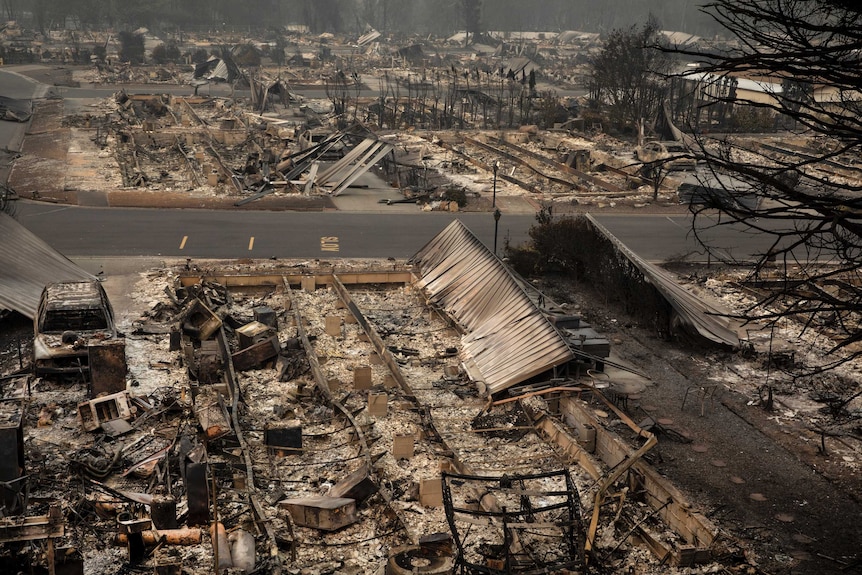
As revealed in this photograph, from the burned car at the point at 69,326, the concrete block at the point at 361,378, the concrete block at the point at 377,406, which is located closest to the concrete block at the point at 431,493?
the concrete block at the point at 377,406

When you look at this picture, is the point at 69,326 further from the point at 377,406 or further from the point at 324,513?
the point at 324,513

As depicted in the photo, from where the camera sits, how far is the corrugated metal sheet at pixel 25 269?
21.7 metres

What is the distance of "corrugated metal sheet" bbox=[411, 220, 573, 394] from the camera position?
63.2ft

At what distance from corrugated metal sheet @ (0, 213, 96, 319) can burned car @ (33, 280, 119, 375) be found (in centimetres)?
81

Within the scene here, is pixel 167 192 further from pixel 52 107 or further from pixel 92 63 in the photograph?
pixel 92 63

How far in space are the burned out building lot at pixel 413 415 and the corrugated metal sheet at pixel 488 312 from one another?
8cm

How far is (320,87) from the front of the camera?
77250mm

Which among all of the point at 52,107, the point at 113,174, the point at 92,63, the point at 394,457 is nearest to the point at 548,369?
the point at 394,457

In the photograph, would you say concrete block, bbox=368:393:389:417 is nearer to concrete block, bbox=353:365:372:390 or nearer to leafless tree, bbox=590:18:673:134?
concrete block, bbox=353:365:372:390

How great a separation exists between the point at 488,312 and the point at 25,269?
10974 millimetres

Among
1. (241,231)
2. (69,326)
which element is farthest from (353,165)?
(69,326)

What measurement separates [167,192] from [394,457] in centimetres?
2265

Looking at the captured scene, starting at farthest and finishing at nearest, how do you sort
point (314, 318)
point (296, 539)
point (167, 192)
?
point (167, 192) < point (314, 318) < point (296, 539)

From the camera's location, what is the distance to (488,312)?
22.2m
